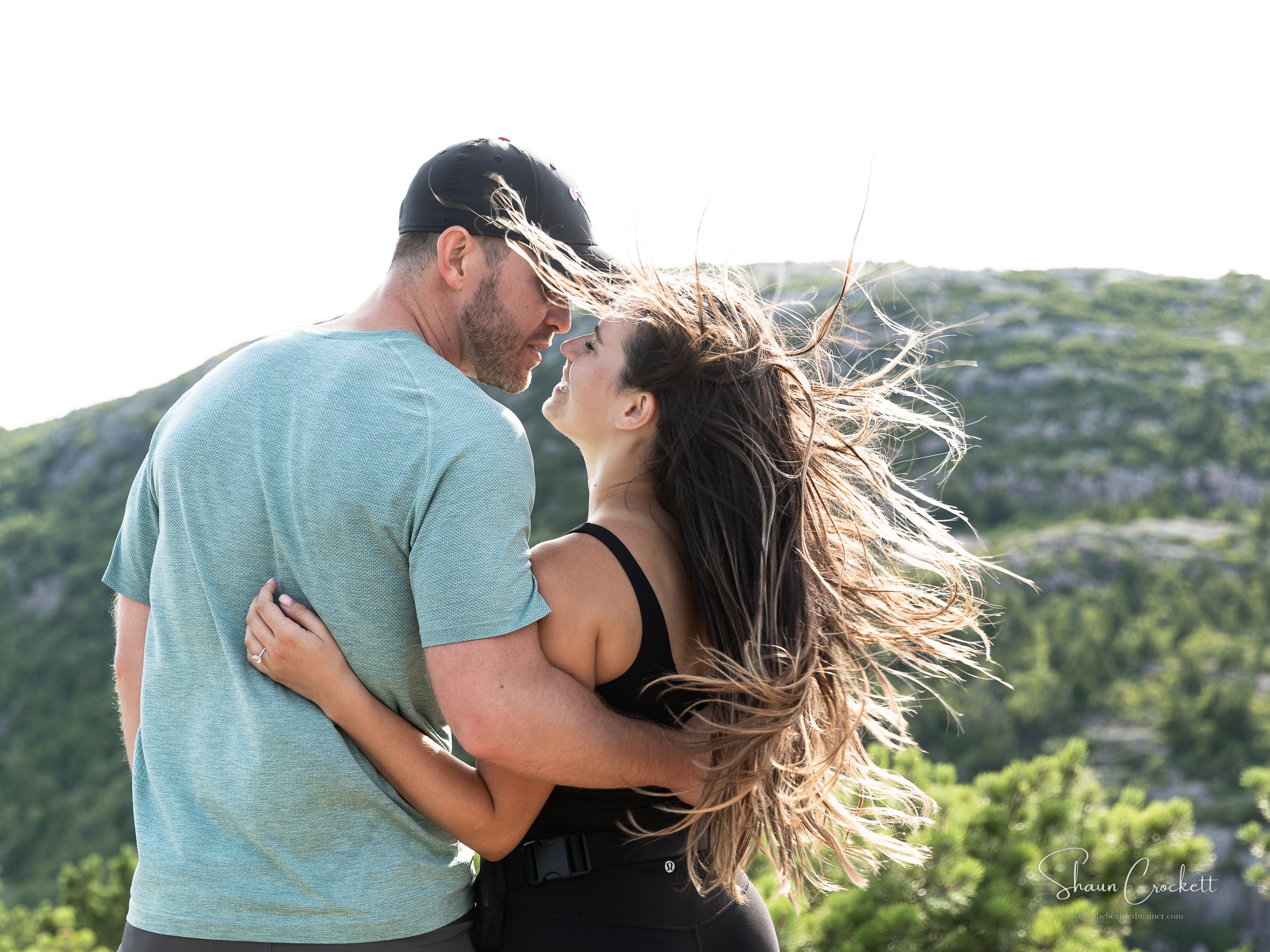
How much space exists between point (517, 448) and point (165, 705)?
0.72 meters

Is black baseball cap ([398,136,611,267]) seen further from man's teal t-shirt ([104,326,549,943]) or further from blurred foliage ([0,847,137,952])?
blurred foliage ([0,847,137,952])

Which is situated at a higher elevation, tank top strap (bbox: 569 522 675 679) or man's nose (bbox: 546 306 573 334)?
man's nose (bbox: 546 306 573 334)

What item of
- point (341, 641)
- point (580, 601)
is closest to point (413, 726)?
point (341, 641)

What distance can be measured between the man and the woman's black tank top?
94mm

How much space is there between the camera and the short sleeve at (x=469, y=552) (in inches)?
59.2

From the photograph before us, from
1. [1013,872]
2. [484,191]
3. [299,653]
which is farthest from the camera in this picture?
[1013,872]

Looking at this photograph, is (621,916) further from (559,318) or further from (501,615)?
(559,318)

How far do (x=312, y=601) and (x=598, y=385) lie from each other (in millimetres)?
766

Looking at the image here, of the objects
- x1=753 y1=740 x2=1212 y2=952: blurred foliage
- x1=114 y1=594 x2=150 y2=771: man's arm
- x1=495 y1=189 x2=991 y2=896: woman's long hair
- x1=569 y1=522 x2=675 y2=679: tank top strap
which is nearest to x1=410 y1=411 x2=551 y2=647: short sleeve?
x1=569 y1=522 x2=675 y2=679: tank top strap

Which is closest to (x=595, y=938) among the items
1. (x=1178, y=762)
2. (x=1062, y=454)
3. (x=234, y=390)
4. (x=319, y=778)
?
(x=319, y=778)

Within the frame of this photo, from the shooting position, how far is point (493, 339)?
79.4 inches

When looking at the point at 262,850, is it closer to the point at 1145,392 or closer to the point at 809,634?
the point at 809,634

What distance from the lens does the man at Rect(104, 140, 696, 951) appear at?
4.98ft

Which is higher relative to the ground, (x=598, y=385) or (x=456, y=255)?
(x=456, y=255)
